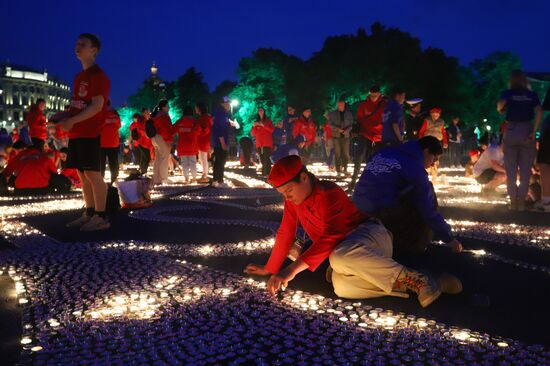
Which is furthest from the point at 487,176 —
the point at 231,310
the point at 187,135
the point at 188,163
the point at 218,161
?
the point at 231,310

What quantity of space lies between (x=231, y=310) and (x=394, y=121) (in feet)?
21.3

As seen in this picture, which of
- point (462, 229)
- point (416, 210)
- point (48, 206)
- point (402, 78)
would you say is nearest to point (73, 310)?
point (416, 210)

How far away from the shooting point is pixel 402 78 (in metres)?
46.5

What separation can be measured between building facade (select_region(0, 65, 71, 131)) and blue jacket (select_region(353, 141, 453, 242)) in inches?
5987

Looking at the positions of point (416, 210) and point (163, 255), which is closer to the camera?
point (416, 210)

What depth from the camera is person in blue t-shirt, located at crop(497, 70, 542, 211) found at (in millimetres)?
7793

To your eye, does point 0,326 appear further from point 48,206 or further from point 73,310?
point 48,206

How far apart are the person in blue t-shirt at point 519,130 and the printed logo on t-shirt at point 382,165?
427cm

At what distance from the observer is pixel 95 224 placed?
20.2ft

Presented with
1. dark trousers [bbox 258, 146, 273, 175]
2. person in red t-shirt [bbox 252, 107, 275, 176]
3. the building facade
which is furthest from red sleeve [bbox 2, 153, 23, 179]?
the building facade

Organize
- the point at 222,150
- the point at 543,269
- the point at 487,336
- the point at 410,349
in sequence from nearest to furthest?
1. the point at 410,349
2. the point at 487,336
3. the point at 543,269
4. the point at 222,150

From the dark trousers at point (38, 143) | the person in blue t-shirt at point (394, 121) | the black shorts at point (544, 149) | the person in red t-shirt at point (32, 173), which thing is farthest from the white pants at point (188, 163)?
the black shorts at point (544, 149)

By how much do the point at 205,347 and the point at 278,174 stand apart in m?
1.12

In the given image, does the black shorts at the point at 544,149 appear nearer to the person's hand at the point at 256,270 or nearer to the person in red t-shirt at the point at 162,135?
the person's hand at the point at 256,270
